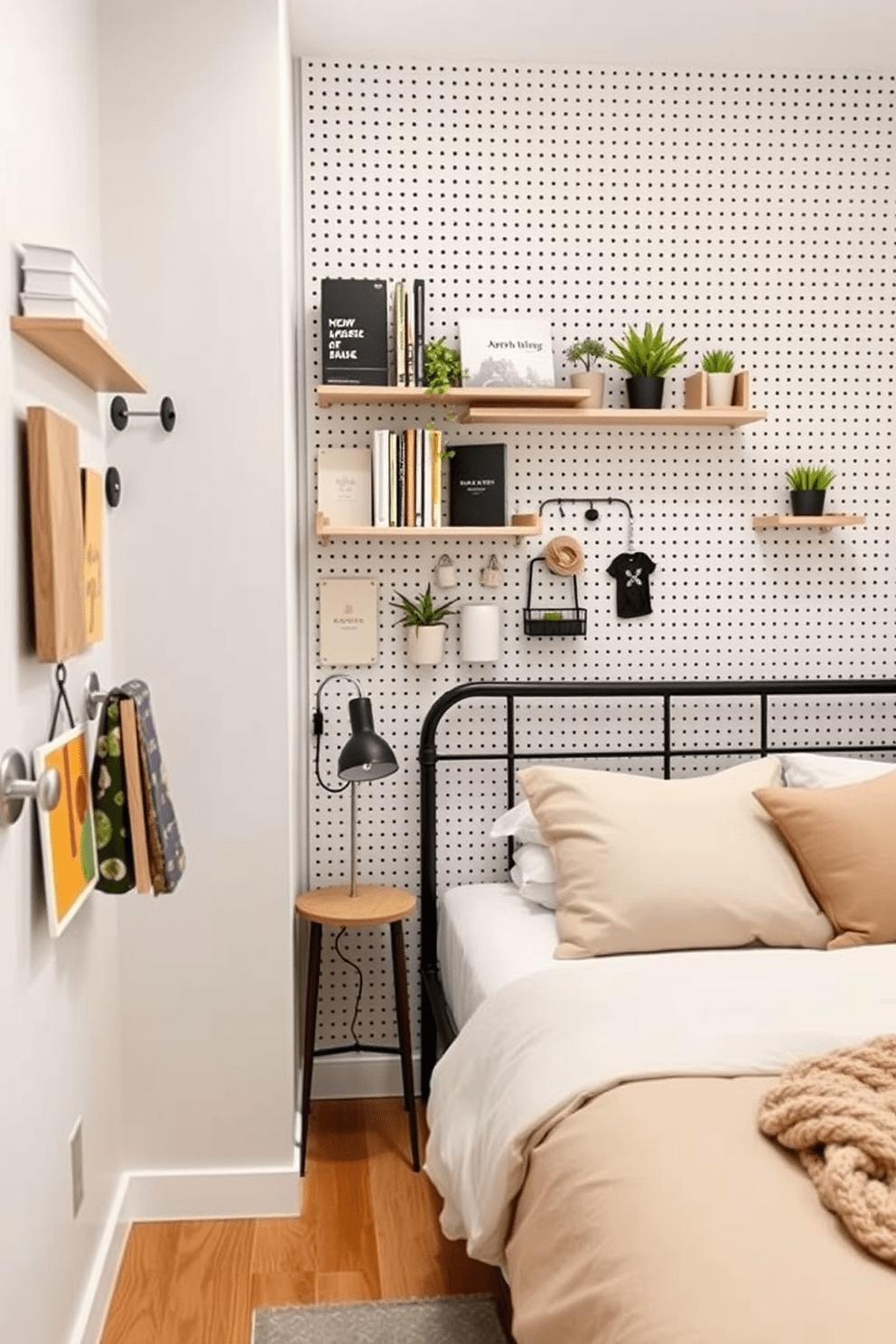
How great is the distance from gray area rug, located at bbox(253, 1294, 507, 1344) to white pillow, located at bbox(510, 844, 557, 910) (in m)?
0.84

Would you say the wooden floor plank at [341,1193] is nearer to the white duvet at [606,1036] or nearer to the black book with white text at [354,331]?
the white duvet at [606,1036]

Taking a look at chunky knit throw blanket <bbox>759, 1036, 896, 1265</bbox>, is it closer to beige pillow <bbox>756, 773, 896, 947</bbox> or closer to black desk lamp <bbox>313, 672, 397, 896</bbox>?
beige pillow <bbox>756, 773, 896, 947</bbox>

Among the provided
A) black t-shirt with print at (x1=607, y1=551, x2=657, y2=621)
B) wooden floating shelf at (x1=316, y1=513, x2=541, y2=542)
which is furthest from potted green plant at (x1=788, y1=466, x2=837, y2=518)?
wooden floating shelf at (x1=316, y1=513, x2=541, y2=542)

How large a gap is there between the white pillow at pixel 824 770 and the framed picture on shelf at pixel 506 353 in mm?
1077

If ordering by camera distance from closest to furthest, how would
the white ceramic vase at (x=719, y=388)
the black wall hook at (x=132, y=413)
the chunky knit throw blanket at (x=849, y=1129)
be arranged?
the chunky knit throw blanket at (x=849, y=1129), the black wall hook at (x=132, y=413), the white ceramic vase at (x=719, y=388)

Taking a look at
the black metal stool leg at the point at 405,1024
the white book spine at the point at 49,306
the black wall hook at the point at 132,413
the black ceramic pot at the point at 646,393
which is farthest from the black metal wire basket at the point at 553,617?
the white book spine at the point at 49,306

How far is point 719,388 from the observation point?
3197 mm

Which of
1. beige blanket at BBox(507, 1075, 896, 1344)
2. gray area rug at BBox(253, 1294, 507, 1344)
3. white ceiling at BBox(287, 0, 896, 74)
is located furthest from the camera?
white ceiling at BBox(287, 0, 896, 74)

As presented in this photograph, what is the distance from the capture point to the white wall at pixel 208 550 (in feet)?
8.48

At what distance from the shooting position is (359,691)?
329cm

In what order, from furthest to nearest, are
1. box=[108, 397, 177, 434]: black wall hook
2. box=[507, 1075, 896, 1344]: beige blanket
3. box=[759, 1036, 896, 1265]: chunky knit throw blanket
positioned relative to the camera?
box=[108, 397, 177, 434]: black wall hook → box=[759, 1036, 896, 1265]: chunky knit throw blanket → box=[507, 1075, 896, 1344]: beige blanket

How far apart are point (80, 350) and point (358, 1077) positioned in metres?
2.10

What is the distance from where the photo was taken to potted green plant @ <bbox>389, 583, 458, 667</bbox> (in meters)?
3.22

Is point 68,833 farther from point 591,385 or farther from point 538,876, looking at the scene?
point 591,385
